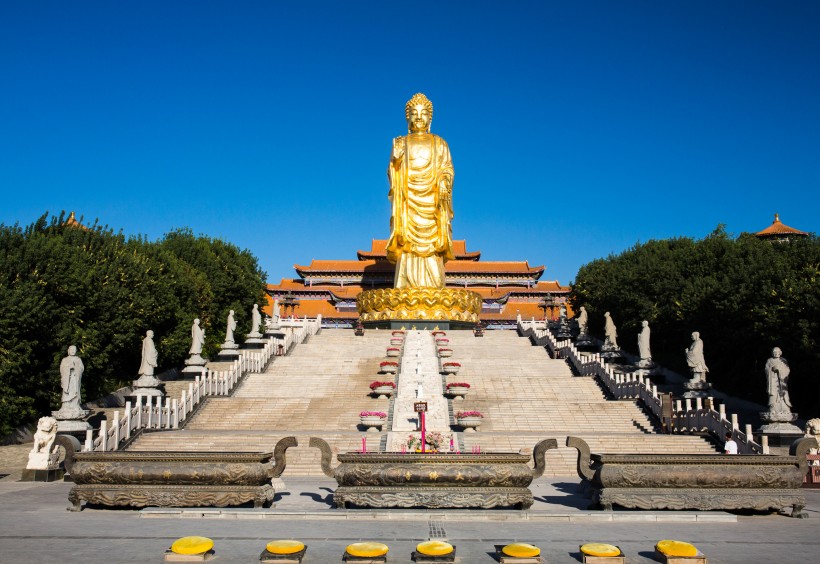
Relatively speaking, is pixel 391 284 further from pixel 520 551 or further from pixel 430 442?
pixel 520 551

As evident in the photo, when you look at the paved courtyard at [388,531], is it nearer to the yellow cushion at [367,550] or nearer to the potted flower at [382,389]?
the yellow cushion at [367,550]

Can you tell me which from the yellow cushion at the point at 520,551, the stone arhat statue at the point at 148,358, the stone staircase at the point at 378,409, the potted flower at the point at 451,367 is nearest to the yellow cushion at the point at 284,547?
the yellow cushion at the point at 520,551

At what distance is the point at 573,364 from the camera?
29406 millimetres

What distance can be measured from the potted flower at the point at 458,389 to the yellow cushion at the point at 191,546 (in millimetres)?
16375

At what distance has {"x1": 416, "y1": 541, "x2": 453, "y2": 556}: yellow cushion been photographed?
25.1 ft

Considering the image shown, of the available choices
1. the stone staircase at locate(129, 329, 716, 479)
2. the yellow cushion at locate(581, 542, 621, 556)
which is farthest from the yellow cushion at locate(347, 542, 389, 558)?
the stone staircase at locate(129, 329, 716, 479)

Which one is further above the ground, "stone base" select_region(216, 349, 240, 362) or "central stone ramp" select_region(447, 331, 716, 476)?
"stone base" select_region(216, 349, 240, 362)

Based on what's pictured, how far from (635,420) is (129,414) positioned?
556 inches

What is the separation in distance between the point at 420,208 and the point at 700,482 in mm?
32397

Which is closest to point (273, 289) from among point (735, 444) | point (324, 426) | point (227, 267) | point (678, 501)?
point (227, 267)

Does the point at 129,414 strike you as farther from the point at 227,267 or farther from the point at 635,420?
the point at 227,267

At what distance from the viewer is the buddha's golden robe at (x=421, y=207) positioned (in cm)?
4228

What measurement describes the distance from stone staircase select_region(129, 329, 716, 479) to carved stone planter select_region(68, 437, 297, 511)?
559 centimetres

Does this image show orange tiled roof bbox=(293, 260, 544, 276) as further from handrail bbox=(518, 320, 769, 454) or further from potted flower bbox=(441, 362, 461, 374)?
potted flower bbox=(441, 362, 461, 374)
